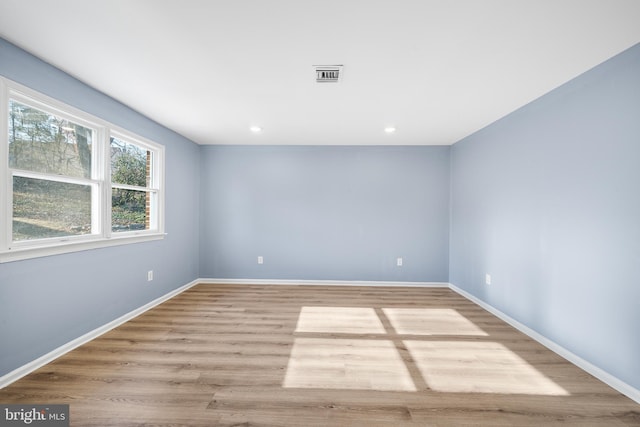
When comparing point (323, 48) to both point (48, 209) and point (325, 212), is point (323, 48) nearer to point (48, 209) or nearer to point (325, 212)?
point (48, 209)

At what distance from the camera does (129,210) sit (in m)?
3.21

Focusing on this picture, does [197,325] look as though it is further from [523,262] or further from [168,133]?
[523,262]

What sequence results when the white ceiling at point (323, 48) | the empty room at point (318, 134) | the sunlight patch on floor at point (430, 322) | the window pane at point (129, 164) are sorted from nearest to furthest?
the white ceiling at point (323, 48), the empty room at point (318, 134), the sunlight patch on floor at point (430, 322), the window pane at point (129, 164)

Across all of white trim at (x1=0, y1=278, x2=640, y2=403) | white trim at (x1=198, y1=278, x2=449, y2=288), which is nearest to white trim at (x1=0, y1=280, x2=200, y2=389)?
white trim at (x1=0, y1=278, x2=640, y2=403)

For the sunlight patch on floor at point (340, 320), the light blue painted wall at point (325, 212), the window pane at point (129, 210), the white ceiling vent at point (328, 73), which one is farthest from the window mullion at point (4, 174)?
the light blue painted wall at point (325, 212)

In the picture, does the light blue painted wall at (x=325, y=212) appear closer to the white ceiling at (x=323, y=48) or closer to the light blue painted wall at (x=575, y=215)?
the light blue painted wall at (x=575, y=215)

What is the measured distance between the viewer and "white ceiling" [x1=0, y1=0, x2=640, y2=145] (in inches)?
60.9

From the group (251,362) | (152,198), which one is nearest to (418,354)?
(251,362)

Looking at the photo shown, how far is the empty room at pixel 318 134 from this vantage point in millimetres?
1671

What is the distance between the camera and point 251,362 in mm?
2229

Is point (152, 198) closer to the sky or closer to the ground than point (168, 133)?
closer to the ground

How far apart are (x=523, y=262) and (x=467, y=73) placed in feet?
6.72

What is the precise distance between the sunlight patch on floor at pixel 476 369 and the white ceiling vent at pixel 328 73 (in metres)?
2.48

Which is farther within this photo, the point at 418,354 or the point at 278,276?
the point at 278,276
